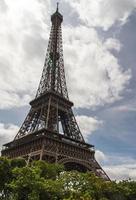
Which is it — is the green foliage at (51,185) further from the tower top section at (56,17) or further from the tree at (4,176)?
the tower top section at (56,17)

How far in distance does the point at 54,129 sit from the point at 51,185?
3776 centimetres

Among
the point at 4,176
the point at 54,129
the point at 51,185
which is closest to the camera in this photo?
the point at 51,185

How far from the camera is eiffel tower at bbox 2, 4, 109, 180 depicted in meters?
68.8

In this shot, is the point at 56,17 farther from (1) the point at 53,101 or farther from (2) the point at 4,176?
(2) the point at 4,176

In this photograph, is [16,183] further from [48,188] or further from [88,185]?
[88,185]

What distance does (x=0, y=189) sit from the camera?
42.2 meters

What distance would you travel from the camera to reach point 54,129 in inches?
2965

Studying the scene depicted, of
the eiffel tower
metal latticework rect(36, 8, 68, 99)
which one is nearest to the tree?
the eiffel tower

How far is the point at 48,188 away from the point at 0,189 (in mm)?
8142

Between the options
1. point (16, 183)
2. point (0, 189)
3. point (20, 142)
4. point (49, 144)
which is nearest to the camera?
point (16, 183)

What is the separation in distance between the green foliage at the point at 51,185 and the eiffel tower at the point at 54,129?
17709 millimetres

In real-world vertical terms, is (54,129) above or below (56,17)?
below

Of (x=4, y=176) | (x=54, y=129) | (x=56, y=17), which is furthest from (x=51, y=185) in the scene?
(x=56, y=17)

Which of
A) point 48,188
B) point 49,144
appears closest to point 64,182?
point 48,188
